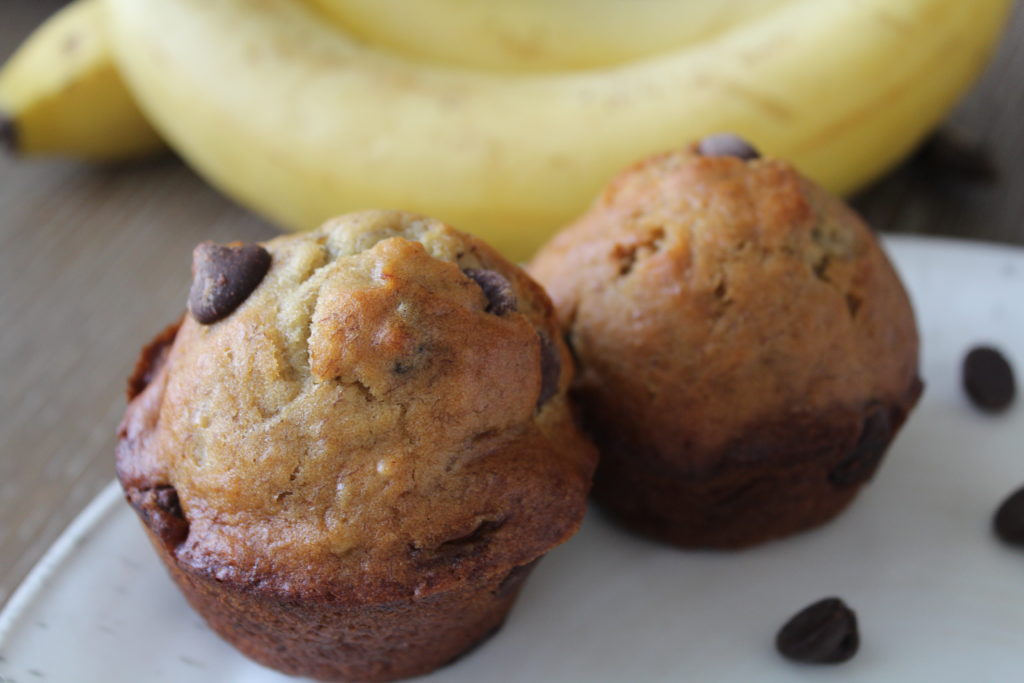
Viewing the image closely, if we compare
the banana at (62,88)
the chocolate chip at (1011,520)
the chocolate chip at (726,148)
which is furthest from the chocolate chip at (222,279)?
the banana at (62,88)

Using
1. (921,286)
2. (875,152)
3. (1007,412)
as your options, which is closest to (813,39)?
(875,152)

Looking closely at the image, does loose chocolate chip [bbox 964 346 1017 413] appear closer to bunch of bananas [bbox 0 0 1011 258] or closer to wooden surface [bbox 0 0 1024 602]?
bunch of bananas [bbox 0 0 1011 258]

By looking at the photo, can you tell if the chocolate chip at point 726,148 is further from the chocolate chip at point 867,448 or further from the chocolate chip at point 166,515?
the chocolate chip at point 166,515

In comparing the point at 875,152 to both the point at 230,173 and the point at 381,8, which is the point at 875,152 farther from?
the point at 230,173

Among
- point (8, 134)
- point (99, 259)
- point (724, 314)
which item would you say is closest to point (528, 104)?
point (724, 314)

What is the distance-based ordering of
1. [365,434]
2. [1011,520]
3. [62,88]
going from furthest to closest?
1. [62,88]
2. [1011,520]
3. [365,434]

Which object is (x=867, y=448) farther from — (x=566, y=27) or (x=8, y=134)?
(x=8, y=134)
